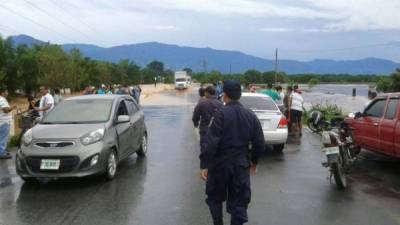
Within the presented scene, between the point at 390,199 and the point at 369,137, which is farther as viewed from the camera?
the point at 369,137

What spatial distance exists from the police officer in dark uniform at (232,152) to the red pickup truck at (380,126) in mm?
5071

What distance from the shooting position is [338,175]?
8344 millimetres

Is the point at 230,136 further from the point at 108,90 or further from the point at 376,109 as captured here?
the point at 108,90

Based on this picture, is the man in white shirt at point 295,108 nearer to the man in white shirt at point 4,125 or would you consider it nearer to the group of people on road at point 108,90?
the group of people on road at point 108,90

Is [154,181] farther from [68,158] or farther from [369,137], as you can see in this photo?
[369,137]

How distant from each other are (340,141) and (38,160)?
5.13m

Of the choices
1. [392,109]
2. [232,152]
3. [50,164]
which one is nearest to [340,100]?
[392,109]

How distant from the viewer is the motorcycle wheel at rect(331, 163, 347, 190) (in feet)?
27.2

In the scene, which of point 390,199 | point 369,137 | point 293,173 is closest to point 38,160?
point 293,173

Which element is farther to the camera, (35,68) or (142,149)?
(35,68)

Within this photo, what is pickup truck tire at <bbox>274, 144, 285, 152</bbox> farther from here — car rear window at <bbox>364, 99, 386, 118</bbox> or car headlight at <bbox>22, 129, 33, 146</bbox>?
car headlight at <bbox>22, 129, 33, 146</bbox>

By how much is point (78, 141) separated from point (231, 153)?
4.07m

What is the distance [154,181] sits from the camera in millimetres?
9000

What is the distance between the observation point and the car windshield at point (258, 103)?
1275 centimetres
